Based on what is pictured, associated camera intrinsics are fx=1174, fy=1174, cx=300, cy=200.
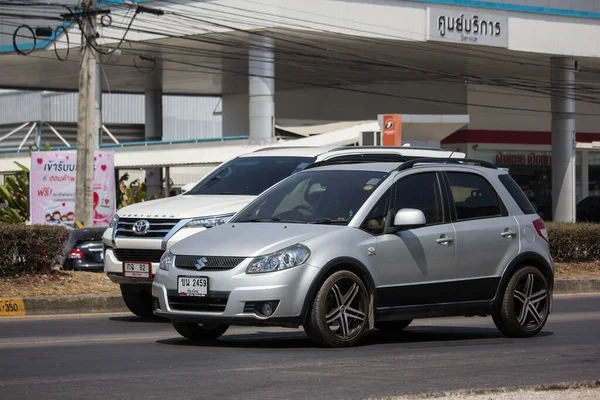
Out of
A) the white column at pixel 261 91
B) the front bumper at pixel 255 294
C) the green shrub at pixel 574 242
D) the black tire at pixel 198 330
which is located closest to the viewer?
the front bumper at pixel 255 294

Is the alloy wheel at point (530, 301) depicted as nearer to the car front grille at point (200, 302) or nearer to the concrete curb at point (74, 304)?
the car front grille at point (200, 302)

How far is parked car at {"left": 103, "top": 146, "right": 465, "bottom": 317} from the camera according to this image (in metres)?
12.8

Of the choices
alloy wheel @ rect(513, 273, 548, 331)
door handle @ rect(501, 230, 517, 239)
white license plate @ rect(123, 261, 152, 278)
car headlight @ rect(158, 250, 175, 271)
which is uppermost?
door handle @ rect(501, 230, 517, 239)

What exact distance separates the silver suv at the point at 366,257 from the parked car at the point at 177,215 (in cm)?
89

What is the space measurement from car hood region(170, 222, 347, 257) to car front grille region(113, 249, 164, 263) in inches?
106

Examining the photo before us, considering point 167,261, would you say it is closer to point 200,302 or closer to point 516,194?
point 200,302

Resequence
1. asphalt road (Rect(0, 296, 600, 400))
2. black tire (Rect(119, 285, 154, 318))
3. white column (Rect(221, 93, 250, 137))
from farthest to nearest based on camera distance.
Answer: white column (Rect(221, 93, 250, 137)) < black tire (Rect(119, 285, 154, 318)) < asphalt road (Rect(0, 296, 600, 400))

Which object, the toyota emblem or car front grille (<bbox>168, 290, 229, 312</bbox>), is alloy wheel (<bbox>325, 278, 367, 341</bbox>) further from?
the toyota emblem

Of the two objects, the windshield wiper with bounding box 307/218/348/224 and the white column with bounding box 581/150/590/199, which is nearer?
the windshield wiper with bounding box 307/218/348/224

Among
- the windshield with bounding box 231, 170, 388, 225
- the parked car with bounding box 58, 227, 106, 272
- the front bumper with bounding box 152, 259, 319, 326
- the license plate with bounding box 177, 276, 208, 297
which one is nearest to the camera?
the front bumper with bounding box 152, 259, 319, 326

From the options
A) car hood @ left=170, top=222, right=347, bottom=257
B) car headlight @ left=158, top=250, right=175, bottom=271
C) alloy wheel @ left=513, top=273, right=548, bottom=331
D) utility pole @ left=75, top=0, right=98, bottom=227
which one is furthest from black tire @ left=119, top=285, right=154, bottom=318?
utility pole @ left=75, top=0, right=98, bottom=227

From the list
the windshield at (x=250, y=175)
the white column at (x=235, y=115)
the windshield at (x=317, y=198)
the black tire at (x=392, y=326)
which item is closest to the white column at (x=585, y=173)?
the white column at (x=235, y=115)

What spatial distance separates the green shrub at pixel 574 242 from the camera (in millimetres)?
20547

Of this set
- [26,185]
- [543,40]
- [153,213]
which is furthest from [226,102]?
[153,213]
